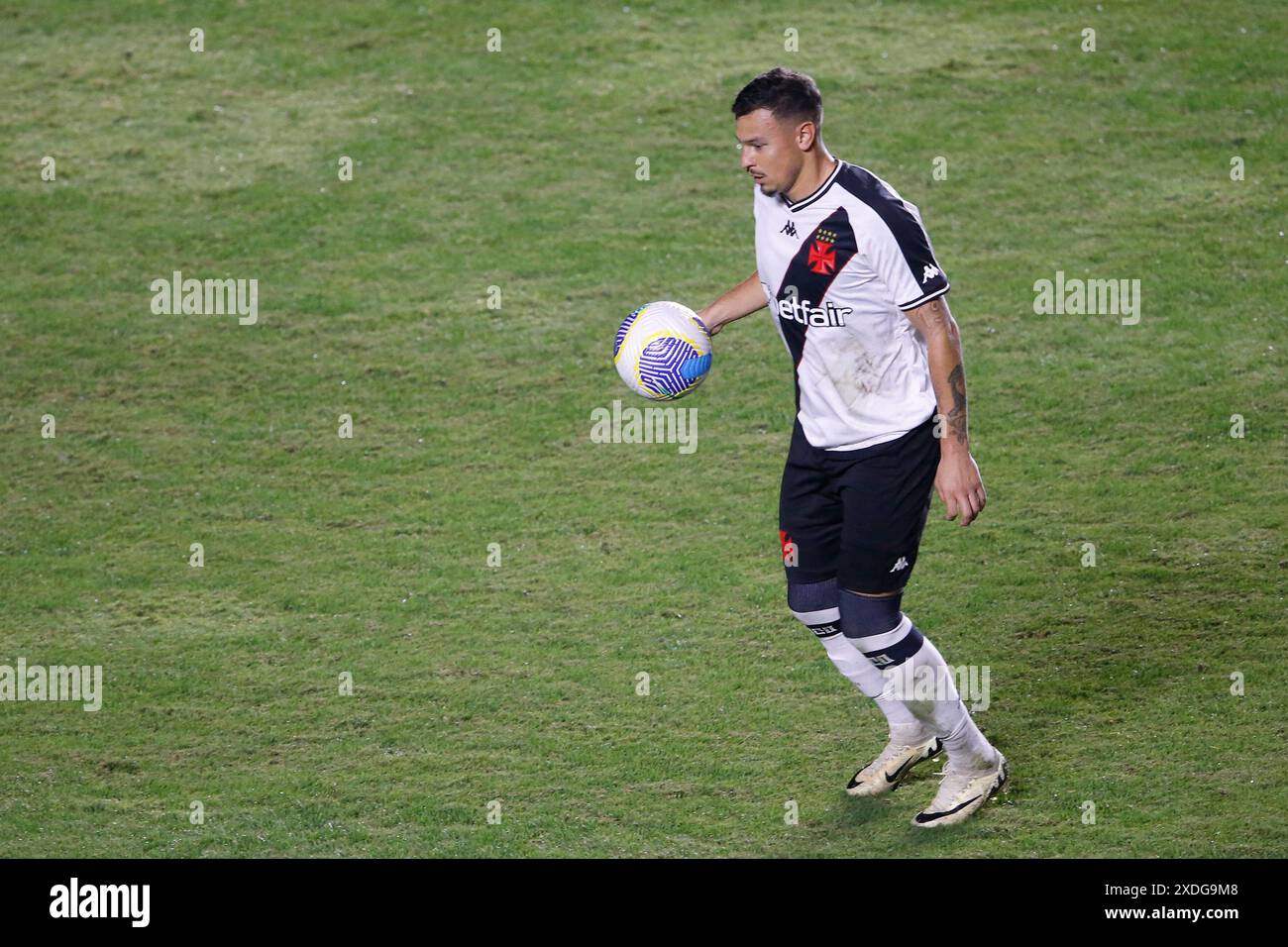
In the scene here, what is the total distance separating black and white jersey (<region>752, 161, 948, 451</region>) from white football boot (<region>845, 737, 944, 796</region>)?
56.4 inches

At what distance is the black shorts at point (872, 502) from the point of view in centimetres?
576

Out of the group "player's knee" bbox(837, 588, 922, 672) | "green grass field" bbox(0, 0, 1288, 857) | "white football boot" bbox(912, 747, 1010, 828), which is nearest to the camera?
"player's knee" bbox(837, 588, 922, 672)

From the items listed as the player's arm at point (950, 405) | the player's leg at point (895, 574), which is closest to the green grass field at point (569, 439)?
the player's leg at point (895, 574)

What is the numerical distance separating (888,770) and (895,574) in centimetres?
103

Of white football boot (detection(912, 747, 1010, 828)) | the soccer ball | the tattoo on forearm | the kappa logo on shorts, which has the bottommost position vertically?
white football boot (detection(912, 747, 1010, 828))

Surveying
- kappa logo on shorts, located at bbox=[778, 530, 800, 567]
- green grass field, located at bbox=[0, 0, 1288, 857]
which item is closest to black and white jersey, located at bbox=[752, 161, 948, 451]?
kappa logo on shorts, located at bbox=[778, 530, 800, 567]

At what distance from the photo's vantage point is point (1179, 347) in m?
9.85

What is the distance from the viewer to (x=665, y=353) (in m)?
6.34

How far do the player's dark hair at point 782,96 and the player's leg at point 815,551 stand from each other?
1254 mm

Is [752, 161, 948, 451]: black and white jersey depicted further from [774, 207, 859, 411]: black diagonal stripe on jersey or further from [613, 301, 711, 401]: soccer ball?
[613, 301, 711, 401]: soccer ball

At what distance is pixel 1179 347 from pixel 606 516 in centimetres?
404

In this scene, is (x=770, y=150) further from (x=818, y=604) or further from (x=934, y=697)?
(x=934, y=697)

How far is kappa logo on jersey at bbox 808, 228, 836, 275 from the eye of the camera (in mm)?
5672

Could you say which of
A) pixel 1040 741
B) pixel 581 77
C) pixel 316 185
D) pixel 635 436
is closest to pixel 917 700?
pixel 1040 741
